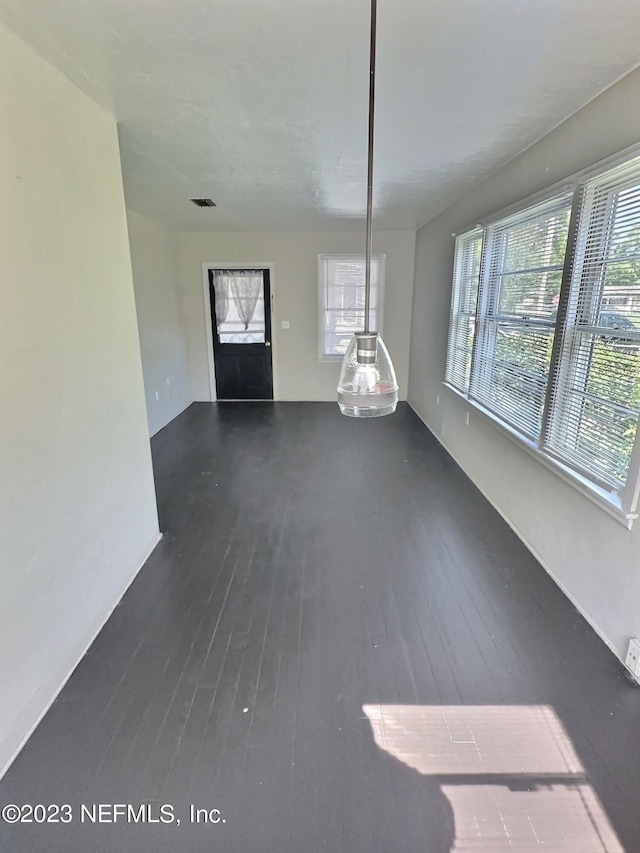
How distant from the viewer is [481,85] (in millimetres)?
1820

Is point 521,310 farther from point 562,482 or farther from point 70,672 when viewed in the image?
point 70,672

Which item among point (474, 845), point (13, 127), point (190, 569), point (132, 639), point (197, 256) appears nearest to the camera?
point (474, 845)

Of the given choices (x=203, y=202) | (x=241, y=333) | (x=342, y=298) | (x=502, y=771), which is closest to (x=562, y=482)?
(x=502, y=771)

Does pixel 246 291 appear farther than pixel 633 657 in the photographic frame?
Yes

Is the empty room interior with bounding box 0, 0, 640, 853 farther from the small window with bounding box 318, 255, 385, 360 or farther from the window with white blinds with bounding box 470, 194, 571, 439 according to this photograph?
the small window with bounding box 318, 255, 385, 360

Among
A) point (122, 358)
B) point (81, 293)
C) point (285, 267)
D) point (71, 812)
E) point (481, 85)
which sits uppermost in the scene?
point (481, 85)

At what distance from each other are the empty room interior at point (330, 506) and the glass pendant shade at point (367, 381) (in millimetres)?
11

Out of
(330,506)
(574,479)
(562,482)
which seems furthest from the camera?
(330,506)

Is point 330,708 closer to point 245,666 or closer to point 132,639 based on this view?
point 245,666

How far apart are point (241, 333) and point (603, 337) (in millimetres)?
5052

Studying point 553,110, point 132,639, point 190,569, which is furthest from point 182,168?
point 132,639

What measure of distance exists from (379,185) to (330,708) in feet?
11.9

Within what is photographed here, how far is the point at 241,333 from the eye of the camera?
6266mm

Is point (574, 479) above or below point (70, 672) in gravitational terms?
above
